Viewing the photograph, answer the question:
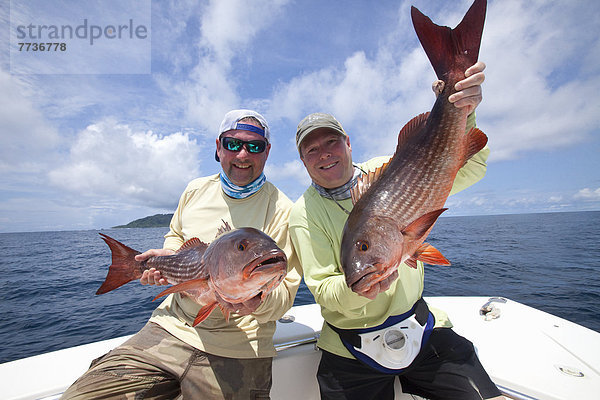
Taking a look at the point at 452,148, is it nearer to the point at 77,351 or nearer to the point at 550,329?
the point at 550,329

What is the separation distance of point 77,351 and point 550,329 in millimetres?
5928

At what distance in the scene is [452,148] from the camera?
78.9 inches

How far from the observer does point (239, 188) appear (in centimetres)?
317

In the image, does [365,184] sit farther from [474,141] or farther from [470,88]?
[470,88]

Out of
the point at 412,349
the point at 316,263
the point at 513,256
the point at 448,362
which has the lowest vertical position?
the point at 513,256

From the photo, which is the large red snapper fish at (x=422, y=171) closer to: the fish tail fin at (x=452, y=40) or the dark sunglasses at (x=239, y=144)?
the fish tail fin at (x=452, y=40)

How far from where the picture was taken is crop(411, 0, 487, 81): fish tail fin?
2.03 meters

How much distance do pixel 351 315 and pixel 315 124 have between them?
5.29 ft

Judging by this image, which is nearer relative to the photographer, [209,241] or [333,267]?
[333,267]

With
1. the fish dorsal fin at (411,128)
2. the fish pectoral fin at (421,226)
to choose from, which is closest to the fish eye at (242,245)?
the fish pectoral fin at (421,226)

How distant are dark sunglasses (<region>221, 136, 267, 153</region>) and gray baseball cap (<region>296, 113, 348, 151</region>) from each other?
659 mm

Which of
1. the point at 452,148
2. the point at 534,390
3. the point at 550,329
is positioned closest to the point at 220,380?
the point at 452,148

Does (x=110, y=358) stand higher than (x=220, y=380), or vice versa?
(x=110, y=358)

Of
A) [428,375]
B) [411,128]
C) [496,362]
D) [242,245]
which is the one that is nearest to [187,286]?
[242,245]
